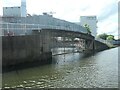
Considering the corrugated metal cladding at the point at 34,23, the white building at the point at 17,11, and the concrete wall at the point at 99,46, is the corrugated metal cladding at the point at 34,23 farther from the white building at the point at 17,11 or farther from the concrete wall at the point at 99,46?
the concrete wall at the point at 99,46

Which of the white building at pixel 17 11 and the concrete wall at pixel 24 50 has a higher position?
the white building at pixel 17 11

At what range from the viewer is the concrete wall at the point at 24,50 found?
39.4 meters

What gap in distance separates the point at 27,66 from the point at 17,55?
2147 mm

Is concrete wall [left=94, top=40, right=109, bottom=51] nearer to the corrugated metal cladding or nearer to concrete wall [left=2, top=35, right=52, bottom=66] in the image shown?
the corrugated metal cladding

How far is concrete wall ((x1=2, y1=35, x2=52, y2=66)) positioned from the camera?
3944 cm

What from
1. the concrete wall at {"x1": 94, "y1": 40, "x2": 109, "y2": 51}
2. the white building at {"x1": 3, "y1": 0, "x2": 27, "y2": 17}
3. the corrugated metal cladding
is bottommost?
the concrete wall at {"x1": 94, "y1": 40, "x2": 109, "y2": 51}

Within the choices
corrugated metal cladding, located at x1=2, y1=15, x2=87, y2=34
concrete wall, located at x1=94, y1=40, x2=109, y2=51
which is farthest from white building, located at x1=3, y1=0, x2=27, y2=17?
concrete wall, located at x1=94, y1=40, x2=109, y2=51

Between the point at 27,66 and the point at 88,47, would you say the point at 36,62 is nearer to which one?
the point at 27,66

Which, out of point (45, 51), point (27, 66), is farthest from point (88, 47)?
point (27, 66)

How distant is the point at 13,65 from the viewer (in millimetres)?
39750

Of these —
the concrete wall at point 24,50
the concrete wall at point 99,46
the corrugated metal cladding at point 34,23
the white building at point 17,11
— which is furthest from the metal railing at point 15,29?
the concrete wall at point 99,46

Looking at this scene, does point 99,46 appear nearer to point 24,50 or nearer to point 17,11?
point 17,11

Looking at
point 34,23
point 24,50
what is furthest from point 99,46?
point 24,50

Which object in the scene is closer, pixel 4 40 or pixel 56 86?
pixel 56 86
